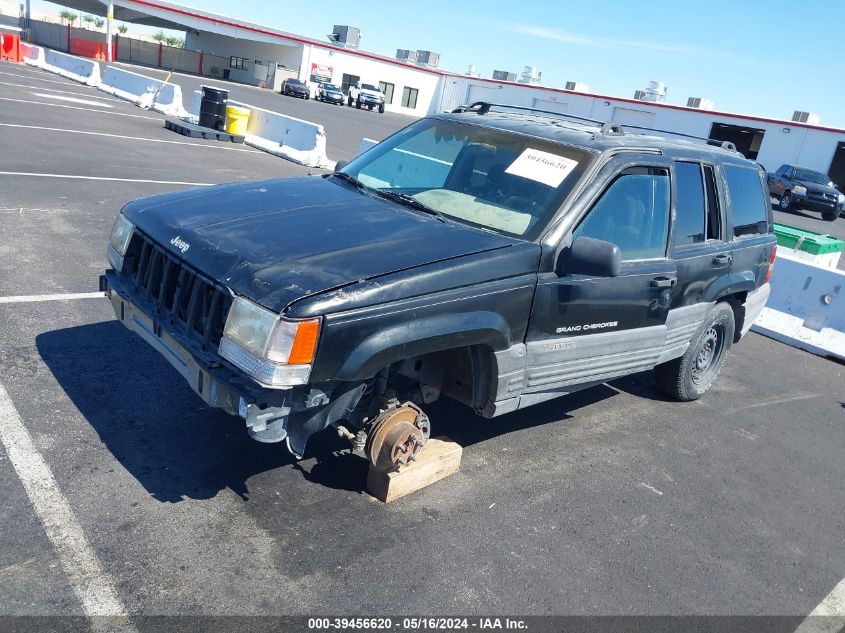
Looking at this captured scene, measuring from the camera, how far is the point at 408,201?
4387 mm

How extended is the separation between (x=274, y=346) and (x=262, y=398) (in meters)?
0.25

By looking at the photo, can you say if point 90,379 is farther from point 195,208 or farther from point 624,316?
point 624,316

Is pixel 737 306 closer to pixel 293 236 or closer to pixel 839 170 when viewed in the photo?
pixel 293 236

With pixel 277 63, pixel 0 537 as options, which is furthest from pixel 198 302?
pixel 277 63

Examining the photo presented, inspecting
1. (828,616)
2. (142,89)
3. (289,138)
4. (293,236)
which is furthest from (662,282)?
(142,89)

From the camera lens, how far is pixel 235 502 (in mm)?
3732

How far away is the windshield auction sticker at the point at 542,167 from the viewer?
4.29 metres

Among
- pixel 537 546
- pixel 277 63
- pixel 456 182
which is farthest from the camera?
pixel 277 63

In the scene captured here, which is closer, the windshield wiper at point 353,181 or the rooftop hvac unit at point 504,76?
the windshield wiper at point 353,181

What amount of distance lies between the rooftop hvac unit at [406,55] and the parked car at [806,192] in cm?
5545

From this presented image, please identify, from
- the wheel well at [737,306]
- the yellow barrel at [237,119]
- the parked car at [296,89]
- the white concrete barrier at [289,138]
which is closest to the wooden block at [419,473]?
the wheel well at [737,306]

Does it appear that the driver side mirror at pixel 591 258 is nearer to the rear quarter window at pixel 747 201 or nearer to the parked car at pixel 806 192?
the rear quarter window at pixel 747 201

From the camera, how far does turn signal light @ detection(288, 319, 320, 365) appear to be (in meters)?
3.12

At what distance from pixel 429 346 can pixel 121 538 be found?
167cm
